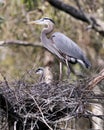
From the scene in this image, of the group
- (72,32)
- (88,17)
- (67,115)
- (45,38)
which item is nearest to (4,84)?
(67,115)

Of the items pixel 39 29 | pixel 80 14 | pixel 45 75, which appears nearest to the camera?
pixel 45 75

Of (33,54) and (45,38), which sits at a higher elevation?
(45,38)

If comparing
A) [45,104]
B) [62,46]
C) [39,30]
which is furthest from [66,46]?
[39,30]

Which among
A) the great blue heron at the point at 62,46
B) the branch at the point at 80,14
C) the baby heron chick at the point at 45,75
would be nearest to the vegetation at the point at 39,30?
the branch at the point at 80,14

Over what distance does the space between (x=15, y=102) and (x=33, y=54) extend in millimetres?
7457

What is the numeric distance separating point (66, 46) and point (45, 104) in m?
2.57

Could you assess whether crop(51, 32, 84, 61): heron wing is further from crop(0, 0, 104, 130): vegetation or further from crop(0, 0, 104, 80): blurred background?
crop(0, 0, 104, 80): blurred background

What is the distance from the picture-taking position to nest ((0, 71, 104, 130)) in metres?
6.43

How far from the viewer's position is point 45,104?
655 centimetres

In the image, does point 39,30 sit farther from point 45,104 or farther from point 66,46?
point 45,104

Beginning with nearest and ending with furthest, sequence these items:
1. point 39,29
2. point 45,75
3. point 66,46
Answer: point 45,75 < point 66,46 < point 39,29

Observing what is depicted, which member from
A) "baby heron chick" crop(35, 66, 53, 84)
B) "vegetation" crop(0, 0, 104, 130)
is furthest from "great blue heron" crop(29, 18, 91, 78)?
"vegetation" crop(0, 0, 104, 130)

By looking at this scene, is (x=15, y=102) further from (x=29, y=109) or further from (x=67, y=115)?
(x=67, y=115)

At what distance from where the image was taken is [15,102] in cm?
652
